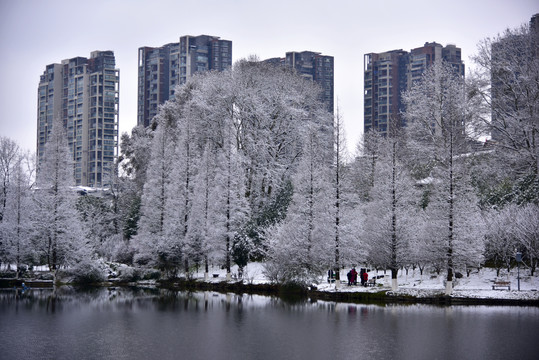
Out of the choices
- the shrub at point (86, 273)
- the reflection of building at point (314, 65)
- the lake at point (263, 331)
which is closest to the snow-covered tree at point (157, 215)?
the shrub at point (86, 273)

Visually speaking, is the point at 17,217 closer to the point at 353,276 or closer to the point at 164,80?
the point at 353,276

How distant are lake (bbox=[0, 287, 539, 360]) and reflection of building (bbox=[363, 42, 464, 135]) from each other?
10327 centimetres

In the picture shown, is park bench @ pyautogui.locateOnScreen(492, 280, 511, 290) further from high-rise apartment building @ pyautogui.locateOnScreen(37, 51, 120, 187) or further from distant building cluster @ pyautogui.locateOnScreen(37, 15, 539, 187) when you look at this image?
high-rise apartment building @ pyautogui.locateOnScreen(37, 51, 120, 187)

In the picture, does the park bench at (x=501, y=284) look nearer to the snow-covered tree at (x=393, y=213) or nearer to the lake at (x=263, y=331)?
the lake at (x=263, y=331)

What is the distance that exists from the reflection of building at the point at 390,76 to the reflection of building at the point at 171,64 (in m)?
Result: 32.2

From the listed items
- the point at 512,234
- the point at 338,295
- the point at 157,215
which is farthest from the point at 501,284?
the point at 157,215

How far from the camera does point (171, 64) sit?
14450 centimetres

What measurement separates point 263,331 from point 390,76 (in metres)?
117

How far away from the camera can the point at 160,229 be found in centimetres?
5416

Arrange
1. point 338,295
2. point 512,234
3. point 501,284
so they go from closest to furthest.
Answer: point 501,284, point 512,234, point 338,295

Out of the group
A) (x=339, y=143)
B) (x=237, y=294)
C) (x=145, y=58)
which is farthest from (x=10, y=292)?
(x=145, y=58)

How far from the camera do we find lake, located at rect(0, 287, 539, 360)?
21.3 m

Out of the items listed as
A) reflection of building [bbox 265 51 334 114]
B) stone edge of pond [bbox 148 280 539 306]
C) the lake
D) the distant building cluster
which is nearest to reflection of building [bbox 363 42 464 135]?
the distant building cluster

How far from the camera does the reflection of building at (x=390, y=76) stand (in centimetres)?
13275
